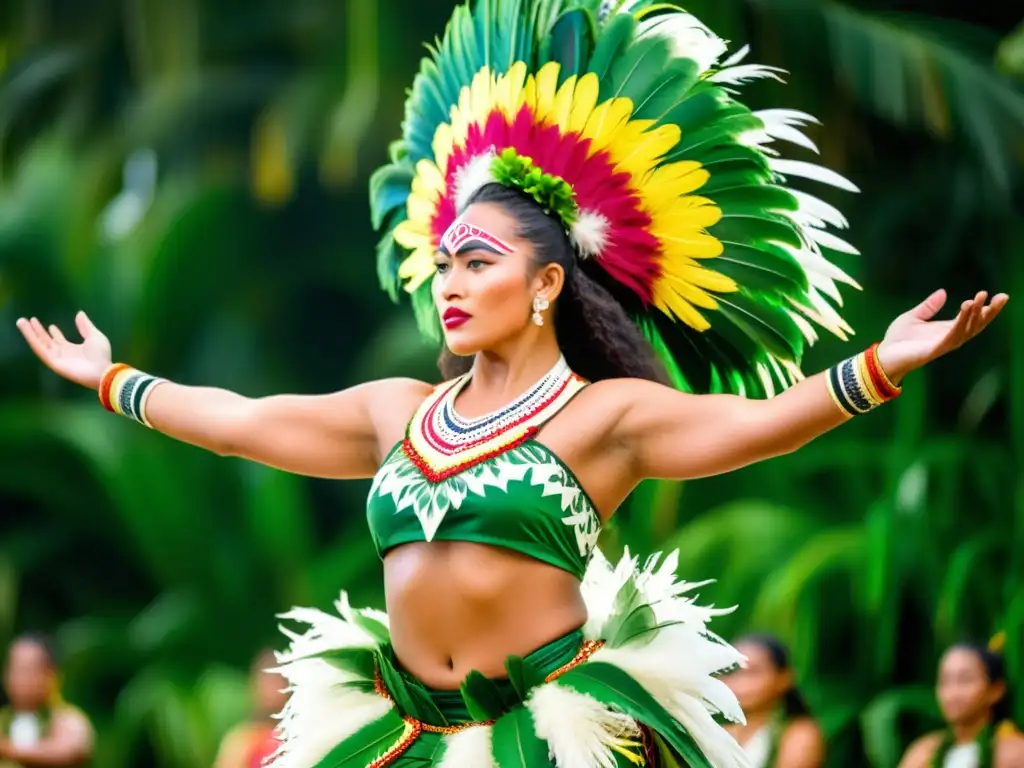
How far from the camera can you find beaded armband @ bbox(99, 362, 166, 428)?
10.5ft

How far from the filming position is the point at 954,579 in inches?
228

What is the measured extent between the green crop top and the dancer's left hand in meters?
0.59

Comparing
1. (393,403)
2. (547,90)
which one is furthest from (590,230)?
(393,403)

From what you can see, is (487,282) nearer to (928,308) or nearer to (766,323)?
(766,323)

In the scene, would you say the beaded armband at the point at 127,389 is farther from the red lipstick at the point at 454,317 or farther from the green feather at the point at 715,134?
the green feather at the point at 715,134

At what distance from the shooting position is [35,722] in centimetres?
611

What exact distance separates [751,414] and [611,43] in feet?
2.64

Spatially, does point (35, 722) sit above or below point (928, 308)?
below

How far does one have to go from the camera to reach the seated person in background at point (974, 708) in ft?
15.3

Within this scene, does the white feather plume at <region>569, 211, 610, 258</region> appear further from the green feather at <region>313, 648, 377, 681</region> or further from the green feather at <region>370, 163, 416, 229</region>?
the green feather at <region>313, 648, 377, 681</region>

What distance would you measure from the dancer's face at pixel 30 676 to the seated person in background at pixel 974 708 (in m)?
3.20

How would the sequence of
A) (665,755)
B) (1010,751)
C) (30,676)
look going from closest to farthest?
(665,755) → (1010,751) → (30,676)

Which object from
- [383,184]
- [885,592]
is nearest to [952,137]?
[885,592]

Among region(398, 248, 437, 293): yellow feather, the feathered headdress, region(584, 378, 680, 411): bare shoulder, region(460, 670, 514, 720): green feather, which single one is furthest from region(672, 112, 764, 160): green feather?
region(460, 670, 514, 720): green feather
